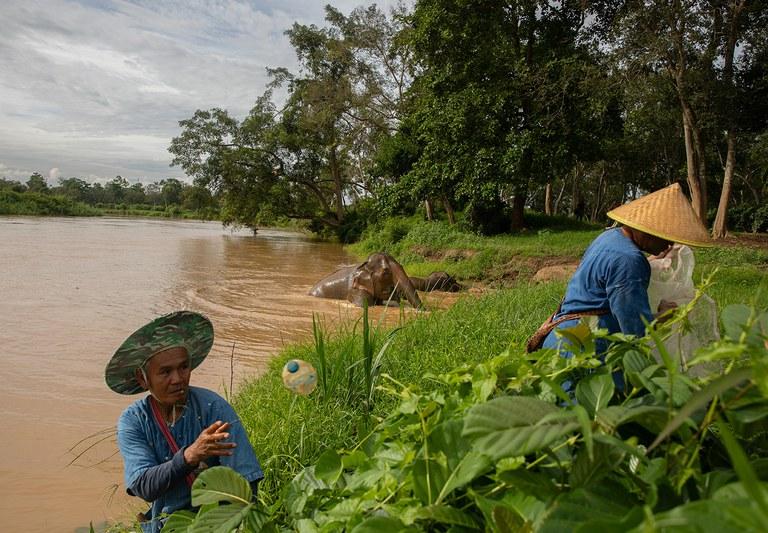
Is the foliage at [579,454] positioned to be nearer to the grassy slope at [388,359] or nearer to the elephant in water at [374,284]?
the grassy slope at [388,359]

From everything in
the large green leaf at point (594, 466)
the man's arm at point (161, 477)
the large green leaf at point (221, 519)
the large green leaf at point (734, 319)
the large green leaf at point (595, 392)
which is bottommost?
the man's arm at point (161, 477)

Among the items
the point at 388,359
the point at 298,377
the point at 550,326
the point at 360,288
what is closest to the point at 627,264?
the point at 550,326

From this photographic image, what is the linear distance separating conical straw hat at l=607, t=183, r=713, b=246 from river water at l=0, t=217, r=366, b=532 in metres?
2.47

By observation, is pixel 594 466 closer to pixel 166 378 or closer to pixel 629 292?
pixel 629 292

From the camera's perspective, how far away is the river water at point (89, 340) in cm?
395

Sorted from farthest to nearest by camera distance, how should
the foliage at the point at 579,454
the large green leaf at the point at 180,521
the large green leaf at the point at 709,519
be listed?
the large green leaf at the point at 180,521
the foliage at the point at 579,454
the large green leaf at the point at 709,519

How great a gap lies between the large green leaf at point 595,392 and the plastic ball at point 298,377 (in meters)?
1.55

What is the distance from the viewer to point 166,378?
7.49ft

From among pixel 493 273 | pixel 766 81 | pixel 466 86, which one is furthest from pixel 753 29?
pixel 493 273

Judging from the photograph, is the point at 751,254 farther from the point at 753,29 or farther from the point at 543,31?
the point at 543,31

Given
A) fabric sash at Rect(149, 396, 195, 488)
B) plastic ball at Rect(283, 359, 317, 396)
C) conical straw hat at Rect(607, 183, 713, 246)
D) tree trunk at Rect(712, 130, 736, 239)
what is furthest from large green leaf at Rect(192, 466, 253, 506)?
tree trunk at Rect(712, 130, 736, 239)

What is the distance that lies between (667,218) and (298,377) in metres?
1.61

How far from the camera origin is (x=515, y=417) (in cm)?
71

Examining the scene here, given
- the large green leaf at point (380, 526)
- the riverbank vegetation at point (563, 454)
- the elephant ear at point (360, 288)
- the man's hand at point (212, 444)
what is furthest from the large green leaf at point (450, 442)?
the elephant ear at point (360, 288)
